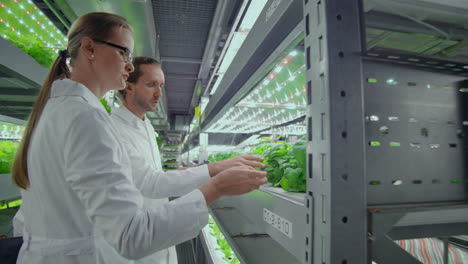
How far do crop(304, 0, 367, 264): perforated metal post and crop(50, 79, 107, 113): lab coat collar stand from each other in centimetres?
79

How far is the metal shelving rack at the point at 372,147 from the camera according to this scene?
61 centimetres

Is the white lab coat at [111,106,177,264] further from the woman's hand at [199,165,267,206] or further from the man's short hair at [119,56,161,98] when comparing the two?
the woman's hand at [199,165,267,206]

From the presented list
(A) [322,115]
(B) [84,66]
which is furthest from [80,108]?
(A) [322,115]

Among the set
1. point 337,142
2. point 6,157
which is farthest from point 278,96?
point 6,157

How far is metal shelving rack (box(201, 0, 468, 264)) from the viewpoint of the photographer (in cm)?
61

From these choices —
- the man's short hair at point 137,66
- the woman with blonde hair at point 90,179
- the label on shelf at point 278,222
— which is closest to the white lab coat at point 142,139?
the man's short hair at point 137,66

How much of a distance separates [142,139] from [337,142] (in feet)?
5.84

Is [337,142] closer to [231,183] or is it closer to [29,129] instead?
[231,183]

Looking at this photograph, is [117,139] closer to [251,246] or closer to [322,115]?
[322,115]

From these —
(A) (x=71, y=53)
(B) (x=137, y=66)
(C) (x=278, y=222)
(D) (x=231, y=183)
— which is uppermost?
(B) (x=137, y=66)

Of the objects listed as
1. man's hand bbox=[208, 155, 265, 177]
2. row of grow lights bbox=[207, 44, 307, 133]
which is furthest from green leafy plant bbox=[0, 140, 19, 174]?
row of grow lights bbox=[207, 44, 307, 133]

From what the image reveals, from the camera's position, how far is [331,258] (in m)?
0.59

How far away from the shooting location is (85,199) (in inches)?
31.1

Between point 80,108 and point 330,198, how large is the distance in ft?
2.65
